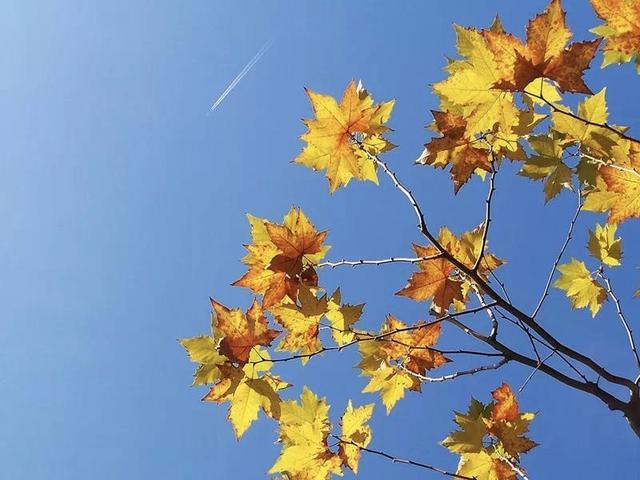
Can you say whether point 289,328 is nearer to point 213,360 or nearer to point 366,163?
point 213,360

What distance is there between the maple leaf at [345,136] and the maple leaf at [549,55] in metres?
0.76

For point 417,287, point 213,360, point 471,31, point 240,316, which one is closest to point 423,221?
point 417,287

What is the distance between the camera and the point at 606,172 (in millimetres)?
2395

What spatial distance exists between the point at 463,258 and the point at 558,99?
2.70 feet

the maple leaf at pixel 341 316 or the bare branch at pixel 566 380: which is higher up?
the maple leaf at pixel 341 316

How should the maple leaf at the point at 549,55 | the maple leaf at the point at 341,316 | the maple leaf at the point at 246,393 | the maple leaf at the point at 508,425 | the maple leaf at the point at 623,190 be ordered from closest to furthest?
1. the maple leaf at the point at 549,55
2. the maple leaf at the point at 246,393
3. the maple leaf at the point at 623,190
4. the maple leaf at the point at 341,316
5. the maple leaf at the point at 508,425

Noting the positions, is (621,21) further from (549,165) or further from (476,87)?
(549,165)

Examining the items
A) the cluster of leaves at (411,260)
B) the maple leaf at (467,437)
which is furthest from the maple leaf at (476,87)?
the maple leaf at (467,437)

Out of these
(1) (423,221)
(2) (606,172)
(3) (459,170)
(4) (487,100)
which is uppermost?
(3) (459,170)

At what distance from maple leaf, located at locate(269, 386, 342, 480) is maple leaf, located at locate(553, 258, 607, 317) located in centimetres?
149

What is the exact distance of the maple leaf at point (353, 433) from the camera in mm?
2736

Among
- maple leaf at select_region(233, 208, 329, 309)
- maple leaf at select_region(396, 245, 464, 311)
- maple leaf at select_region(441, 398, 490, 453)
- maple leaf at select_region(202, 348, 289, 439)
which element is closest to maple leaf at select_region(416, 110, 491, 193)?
maple leaf at select_region(396, 245, 464, 311)

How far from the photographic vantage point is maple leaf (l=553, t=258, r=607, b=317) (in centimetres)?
308

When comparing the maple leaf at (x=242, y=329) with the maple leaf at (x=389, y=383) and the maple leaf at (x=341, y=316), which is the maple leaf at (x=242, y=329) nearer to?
the maple leaf at (x=341, y=316)
